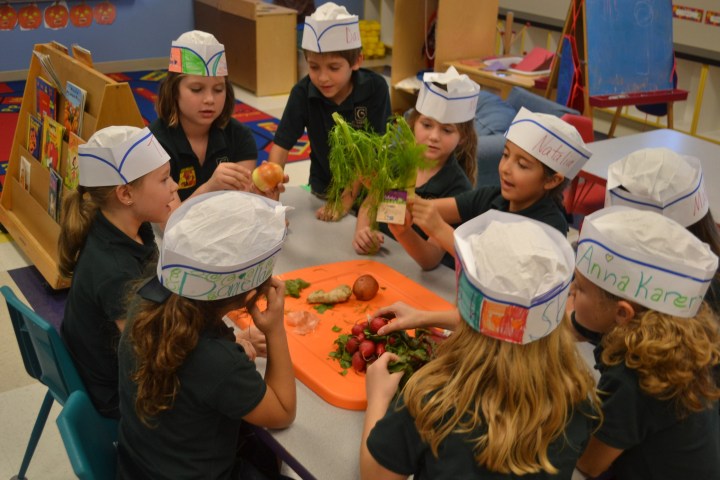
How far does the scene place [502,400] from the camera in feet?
4.49

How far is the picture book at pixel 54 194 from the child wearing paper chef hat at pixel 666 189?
2660 mm

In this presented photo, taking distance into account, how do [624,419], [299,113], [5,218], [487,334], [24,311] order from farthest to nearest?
1. [5,218]
2. [299,113]
3. [24,311]
4. [624,419]
5. [487,334]

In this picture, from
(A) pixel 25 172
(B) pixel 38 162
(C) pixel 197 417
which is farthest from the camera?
(A) pixel 25 172

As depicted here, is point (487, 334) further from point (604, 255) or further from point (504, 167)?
point (504, 167)

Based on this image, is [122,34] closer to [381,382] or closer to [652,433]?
[381,382]

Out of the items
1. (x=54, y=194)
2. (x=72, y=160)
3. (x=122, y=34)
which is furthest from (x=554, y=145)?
(x=122, y=34)

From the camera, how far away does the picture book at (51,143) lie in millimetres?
3574

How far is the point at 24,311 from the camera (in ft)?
6.40

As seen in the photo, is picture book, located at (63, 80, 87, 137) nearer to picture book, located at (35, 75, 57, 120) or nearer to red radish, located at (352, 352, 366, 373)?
picture book, located at (35, 75, 57, 120)

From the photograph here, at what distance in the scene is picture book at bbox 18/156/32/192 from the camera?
404 centimetres

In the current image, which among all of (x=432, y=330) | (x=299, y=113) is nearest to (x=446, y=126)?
(x=299, y=113)

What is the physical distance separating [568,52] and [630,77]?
543mm

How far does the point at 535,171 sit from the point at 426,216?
0.38 meters

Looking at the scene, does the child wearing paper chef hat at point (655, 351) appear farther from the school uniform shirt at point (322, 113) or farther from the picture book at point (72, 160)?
the picture book at point (72, 160)
